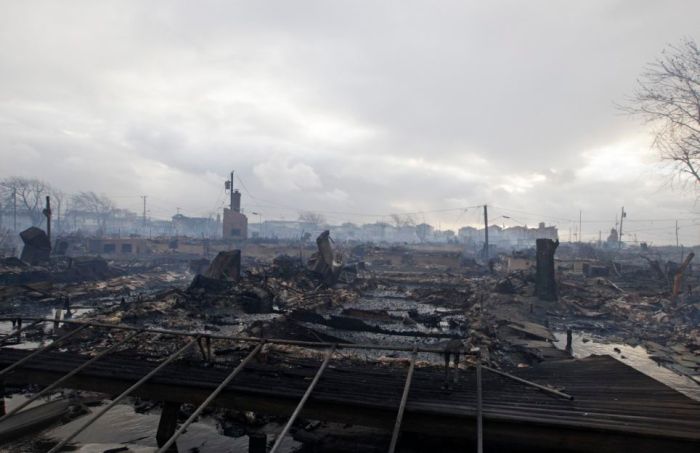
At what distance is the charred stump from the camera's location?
17.6 meters

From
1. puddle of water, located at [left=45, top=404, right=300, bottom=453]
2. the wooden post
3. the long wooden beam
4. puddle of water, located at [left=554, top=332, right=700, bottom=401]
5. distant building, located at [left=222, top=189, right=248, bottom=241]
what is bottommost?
puddle of water, located at [left=45, top=404, right=300, bottom=453]

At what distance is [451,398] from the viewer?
4.58 metres

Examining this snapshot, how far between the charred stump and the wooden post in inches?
647

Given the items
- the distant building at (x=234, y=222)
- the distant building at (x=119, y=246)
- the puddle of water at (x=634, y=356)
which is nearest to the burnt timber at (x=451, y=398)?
the puddle of water at (x=634, y=356)

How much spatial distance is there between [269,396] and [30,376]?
387cm

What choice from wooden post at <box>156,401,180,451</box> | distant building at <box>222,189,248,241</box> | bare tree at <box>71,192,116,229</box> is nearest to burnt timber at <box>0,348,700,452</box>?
wooden post at <box>156,401,180,451</box>

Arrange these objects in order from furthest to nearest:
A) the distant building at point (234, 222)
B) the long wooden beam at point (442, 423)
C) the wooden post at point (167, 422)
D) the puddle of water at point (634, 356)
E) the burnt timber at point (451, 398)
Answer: the distant building at point (234, 222) → the puddle of water at point (634, 356) → the wooden post at point (167, 422) → the burnt timber at point (451, 398) → the long wooden beam at point (442, 423)

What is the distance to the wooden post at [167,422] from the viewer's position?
18.0ft

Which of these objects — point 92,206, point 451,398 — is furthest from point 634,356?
point 92,206

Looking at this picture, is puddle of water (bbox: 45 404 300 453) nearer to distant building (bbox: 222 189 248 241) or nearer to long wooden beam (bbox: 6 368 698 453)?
long wooden beam (bbox: 6 368 698 453)

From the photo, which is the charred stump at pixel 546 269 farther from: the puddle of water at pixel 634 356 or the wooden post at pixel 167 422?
the wooden post at pixel 167 422

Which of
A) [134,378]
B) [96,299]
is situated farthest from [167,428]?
[96,299]

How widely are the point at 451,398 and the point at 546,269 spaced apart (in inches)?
605

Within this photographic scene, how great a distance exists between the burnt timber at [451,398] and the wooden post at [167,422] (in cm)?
49
